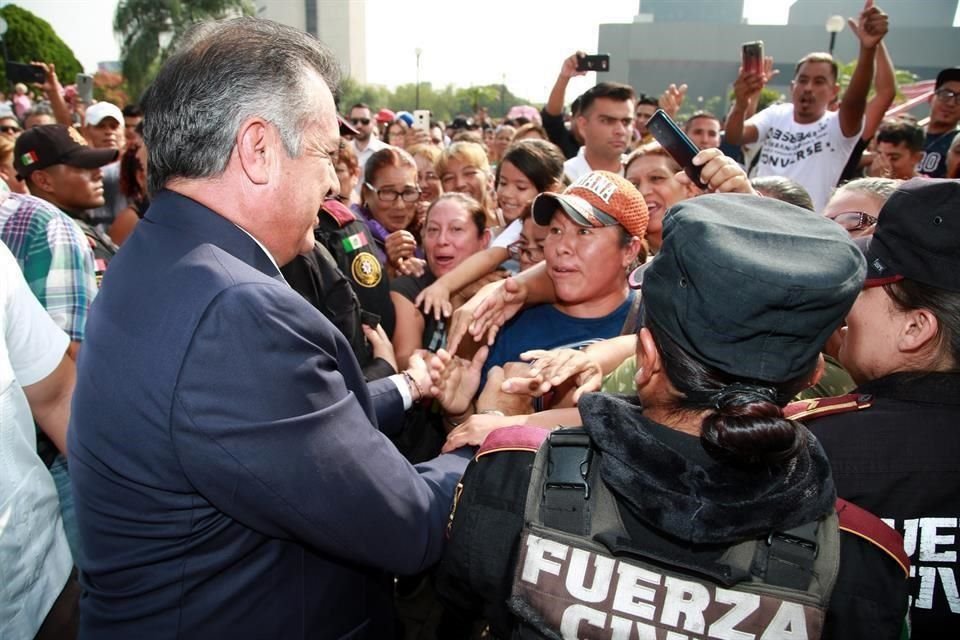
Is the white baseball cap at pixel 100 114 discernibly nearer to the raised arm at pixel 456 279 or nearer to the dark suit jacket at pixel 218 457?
the raised arm at pixel 456 279

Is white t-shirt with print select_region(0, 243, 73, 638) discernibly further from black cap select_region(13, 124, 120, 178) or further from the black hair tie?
black cap select_region(13, 124, 120, 178)

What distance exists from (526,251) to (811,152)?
289 centimetres

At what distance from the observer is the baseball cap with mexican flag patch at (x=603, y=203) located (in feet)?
8.36

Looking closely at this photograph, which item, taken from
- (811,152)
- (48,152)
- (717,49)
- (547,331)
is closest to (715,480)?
(547,331)

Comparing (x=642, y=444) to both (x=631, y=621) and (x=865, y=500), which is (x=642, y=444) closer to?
(x=631, y=621)

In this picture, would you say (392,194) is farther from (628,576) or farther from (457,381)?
(628,576)

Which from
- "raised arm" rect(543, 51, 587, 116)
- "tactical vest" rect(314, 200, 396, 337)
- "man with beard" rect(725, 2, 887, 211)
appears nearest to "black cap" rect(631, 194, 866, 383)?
"tactical vest" rect(314, 200, 396, 337)

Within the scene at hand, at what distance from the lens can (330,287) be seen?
2525 millimetres

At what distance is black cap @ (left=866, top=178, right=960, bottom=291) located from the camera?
4.67 ft

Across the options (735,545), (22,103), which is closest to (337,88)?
(735,545)

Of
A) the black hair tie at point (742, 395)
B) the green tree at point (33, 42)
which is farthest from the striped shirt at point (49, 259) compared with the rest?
the green tree at point (33, 42)

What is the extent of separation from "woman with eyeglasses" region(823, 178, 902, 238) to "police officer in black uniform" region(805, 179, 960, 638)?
1.00m

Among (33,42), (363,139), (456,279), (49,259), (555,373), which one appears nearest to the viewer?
(555,373)

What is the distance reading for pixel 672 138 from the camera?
2227 millimetres
